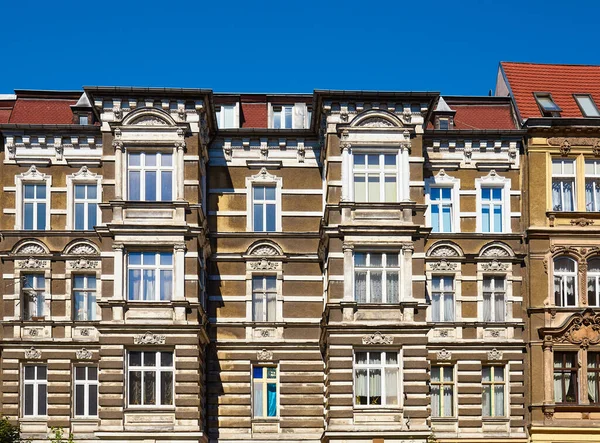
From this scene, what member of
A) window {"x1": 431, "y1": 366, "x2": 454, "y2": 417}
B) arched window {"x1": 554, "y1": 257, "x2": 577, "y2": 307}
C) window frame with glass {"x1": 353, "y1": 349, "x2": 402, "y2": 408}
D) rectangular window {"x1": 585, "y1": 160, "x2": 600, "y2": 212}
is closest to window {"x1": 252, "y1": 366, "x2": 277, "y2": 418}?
window frame with glass {"x1": 353, "y1": 349, "x2": 402, "y2": 408}

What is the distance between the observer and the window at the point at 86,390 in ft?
155

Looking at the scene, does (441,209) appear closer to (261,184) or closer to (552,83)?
(261,184)

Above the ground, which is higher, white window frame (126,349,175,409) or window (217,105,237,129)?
window (217,105,237,129)

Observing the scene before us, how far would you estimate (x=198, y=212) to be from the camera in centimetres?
4509

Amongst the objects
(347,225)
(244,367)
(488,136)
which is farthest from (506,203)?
(244,367)

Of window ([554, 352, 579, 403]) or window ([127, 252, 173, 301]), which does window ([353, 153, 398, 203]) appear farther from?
window ([554, 352, 579, 403])

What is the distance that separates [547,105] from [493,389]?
34.9ft

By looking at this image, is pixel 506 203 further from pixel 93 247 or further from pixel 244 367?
pixel 93 247

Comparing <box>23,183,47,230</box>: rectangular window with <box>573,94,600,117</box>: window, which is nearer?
<box>23,183,47,230</box>: rectangular window

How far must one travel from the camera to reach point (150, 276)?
146ft

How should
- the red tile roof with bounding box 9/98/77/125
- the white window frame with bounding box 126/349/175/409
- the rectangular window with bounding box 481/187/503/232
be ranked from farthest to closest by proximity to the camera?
the red tile roof with bounding box 9/98/77/125
the rectangular window with bounding box 481/187/503/232
the white window frame with bounding box 126/349/175/409

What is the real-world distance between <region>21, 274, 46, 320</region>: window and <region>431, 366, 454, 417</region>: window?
13605mm

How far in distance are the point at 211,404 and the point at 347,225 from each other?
7.85 metres

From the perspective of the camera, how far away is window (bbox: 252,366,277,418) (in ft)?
155
